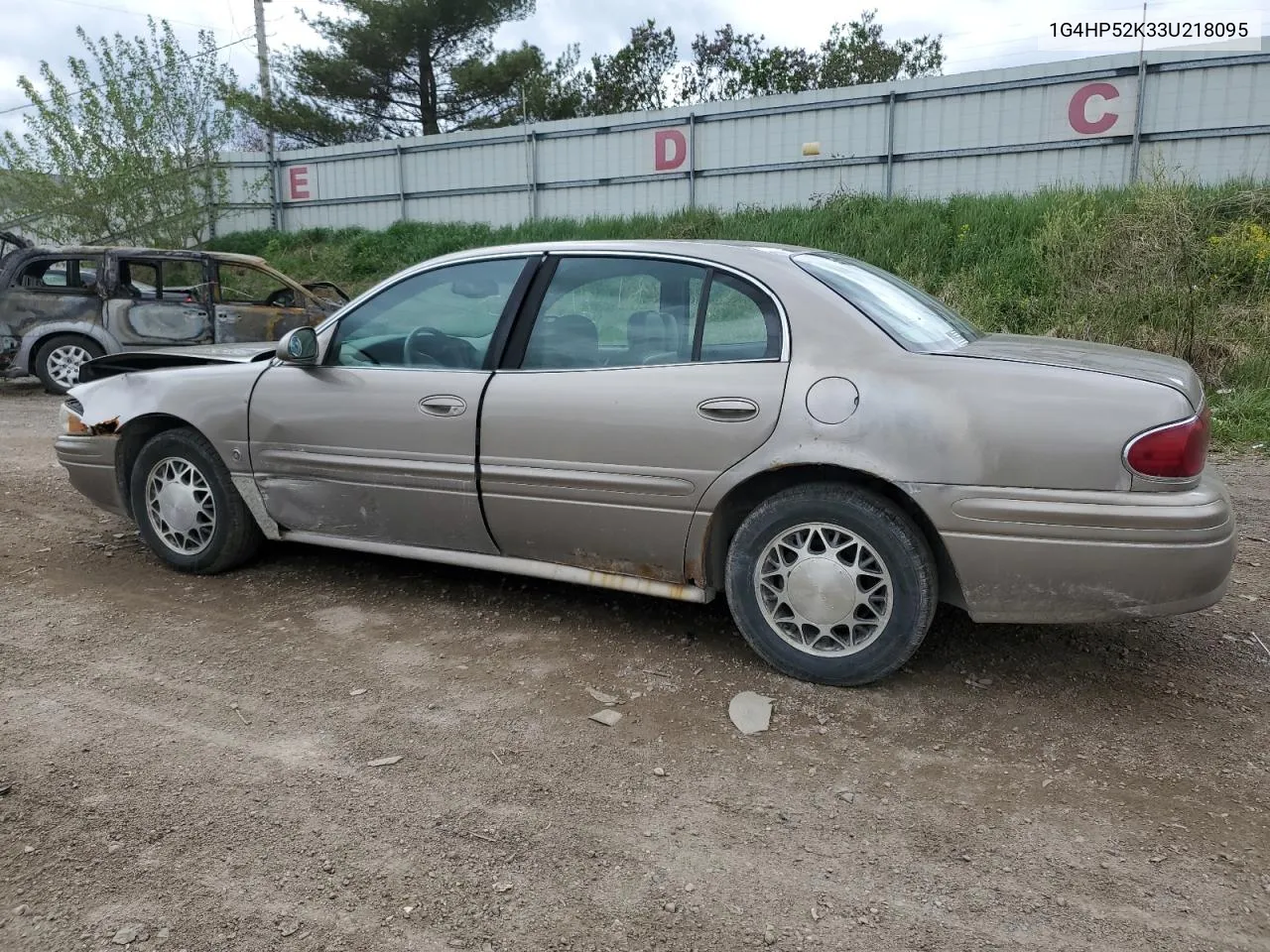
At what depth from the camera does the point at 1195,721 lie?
3.08m

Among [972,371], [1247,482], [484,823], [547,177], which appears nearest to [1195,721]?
[972,371]

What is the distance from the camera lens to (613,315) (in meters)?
3.68

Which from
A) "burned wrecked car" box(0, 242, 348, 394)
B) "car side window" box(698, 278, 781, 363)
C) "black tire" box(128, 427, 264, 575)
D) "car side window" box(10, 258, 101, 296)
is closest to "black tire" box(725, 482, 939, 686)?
"car side window" box(698, 278, 781, 363)

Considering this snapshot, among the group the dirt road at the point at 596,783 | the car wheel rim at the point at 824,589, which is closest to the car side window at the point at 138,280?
the dirt road at the point at 596,783

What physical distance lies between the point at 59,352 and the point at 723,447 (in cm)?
1018

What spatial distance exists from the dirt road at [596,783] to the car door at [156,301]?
737 cm

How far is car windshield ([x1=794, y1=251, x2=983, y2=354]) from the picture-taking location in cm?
332

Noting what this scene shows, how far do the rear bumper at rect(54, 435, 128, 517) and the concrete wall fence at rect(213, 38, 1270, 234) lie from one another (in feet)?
39.3

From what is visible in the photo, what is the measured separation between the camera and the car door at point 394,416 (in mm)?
3801

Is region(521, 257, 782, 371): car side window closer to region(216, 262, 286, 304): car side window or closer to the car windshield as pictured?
the car windshield

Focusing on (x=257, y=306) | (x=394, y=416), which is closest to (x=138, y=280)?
(x=257, y=306)

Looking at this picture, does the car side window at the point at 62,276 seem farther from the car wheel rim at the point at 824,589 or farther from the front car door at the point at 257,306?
the car wheel rim at the point at 824,589

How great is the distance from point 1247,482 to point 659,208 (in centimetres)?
1145

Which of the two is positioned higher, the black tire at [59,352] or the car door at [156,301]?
the car door at [156,301]
